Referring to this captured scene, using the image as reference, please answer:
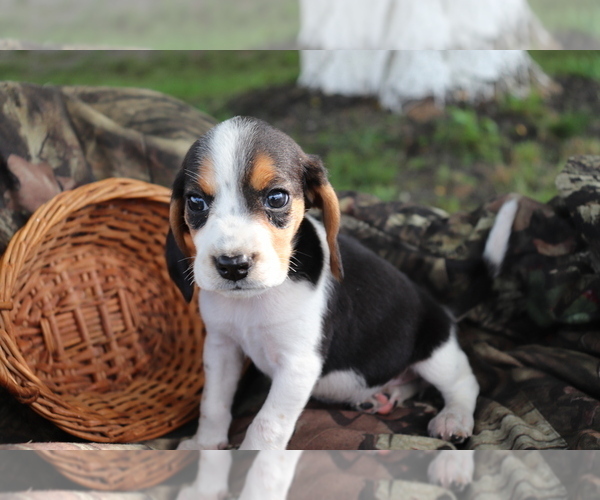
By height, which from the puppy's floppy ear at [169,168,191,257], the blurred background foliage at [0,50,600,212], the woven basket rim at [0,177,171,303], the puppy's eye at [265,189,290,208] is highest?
the puppy's eye at [265,189,290,208]

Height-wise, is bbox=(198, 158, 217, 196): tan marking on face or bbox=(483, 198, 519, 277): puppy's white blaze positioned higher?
bbox=(198, 158, 217, 196): tan marking on face

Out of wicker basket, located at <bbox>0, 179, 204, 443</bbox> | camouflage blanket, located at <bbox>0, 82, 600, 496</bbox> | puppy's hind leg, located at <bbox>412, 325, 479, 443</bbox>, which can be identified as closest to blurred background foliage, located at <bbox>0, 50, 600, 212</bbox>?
camouflage blanket, located at <bbox>0, 82, 600, 496</bbox>

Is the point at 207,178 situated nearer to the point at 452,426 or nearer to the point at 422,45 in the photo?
the point at 452,426

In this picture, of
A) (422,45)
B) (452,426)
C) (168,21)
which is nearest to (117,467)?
(452,426)

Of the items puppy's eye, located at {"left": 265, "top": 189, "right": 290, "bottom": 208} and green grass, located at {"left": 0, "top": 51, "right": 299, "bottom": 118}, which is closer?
puppy's eye, located at {"left": 265, "top": 189, "right": 290, "bottom": 208}

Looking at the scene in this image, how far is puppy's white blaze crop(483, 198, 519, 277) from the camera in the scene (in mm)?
3449

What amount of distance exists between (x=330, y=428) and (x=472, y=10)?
16.5 feet

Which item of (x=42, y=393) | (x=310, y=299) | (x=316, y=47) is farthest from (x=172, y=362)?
(x=316, y=47)

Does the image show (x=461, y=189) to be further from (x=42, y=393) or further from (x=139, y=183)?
(x=42, y=393)

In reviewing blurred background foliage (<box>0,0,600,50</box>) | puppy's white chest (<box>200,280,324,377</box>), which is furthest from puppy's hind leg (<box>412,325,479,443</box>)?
blurred background foliage (<box>0,0,600,50</box>)

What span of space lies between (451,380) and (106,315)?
171 centimetres

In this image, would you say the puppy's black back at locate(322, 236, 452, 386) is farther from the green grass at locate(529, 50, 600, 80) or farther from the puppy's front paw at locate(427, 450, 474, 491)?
the green grass at locate(529, 50, 600, 80)

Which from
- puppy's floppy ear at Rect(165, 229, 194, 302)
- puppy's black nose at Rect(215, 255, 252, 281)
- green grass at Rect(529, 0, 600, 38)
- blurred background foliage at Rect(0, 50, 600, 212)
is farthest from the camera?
green grass at Rect(529, 0, 600, 38)

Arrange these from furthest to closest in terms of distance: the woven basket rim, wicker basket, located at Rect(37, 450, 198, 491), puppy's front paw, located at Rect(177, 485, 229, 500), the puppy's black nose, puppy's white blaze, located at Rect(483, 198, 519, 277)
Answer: puppy's white blaze, located at Rect(483, 198, 519, 277), the woven basket rim, puppy's front paw, located at Rect(177, 485, 229, 500), wicker basket, located at Rect(37, 450, 198, 491), the puppy's black nose
